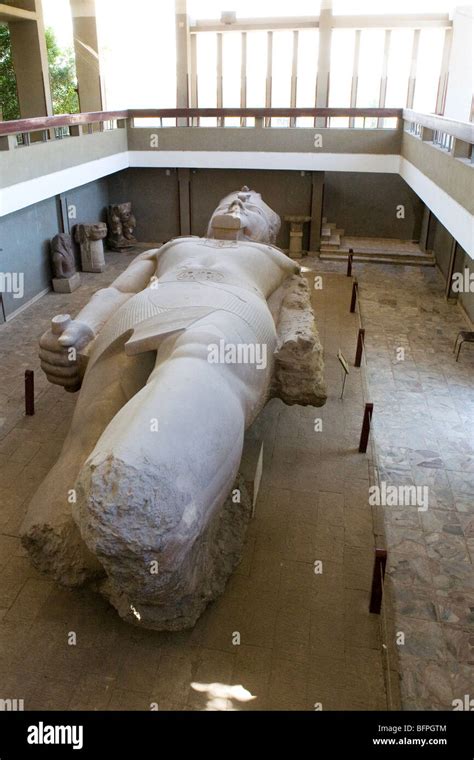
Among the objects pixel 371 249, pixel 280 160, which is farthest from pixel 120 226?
pixel 371 249

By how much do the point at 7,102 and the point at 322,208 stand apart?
9783 millimetres

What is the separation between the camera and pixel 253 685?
3.17m

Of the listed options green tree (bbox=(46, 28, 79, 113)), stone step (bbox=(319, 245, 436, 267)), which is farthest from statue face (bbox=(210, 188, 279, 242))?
green tree (bbox=(46, 28, 79, 113))

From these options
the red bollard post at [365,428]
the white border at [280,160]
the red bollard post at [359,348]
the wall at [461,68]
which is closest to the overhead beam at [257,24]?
the wall at [461,68]

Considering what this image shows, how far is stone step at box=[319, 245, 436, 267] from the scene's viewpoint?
1120 cm

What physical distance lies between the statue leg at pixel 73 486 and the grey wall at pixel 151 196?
8844 millimetres

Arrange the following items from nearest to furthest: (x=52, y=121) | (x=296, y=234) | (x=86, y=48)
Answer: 1. (x=52, y=121)
2. (x=296, y=234)
3. (x=86, y=48)

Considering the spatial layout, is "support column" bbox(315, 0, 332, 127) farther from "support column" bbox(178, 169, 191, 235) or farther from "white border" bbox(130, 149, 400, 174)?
"support column" bbox(178, 169, 191, 235)

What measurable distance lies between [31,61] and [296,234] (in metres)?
6.27

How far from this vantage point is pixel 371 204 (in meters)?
12.2

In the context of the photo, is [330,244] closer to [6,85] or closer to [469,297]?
[469,297]

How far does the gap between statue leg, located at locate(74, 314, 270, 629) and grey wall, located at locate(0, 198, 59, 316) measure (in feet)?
19.3

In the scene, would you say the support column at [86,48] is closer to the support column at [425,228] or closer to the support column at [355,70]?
the support column at [355,70]

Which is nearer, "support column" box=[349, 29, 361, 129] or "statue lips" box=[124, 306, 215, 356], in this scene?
"statue lips" box=[124, 306, 215, 356]
